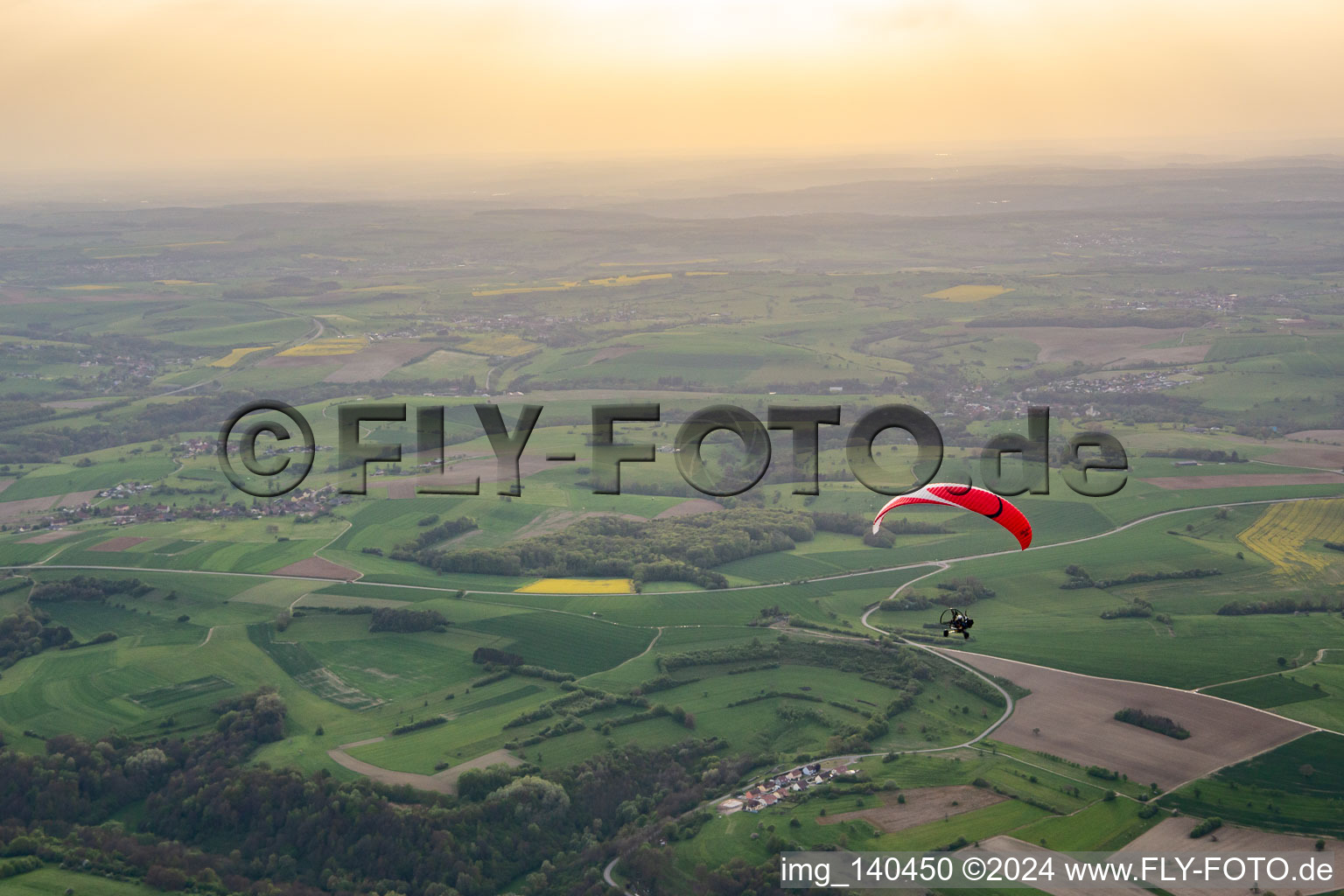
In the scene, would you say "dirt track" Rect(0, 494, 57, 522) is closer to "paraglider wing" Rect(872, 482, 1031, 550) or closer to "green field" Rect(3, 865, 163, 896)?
"green field" Rect(3, 865, 163, 896)

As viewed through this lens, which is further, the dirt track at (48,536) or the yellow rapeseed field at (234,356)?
the yellow rapeseed field at (234,356)

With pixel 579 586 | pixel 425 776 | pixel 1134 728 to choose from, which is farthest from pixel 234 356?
pixel 1134 728

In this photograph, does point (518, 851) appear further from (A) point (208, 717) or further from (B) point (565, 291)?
(B) point (565, 291)

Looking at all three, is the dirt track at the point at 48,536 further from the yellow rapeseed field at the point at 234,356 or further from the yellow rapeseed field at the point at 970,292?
the yellow rapeseed field at the point at 970,292

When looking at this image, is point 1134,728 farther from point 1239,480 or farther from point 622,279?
point 622,279

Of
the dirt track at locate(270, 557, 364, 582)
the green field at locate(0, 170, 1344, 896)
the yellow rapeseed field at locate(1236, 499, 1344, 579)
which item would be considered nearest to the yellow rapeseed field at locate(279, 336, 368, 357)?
the green field at locate(0, 170, 1344, 896)

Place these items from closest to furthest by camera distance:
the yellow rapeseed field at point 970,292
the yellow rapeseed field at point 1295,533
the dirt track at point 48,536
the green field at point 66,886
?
the green field at point 66,886
the yellow rapeseed field at point 1295,533
the dirt track at point 48,536
the yellow rapeseed field at point 970,292

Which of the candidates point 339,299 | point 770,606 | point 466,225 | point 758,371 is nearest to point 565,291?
point 339,299

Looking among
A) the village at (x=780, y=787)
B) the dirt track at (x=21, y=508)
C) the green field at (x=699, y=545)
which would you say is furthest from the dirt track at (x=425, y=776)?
the dirt track at (x=21, y=508)
